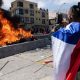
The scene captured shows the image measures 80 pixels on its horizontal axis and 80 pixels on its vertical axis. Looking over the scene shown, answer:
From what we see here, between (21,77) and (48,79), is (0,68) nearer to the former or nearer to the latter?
(21,77)

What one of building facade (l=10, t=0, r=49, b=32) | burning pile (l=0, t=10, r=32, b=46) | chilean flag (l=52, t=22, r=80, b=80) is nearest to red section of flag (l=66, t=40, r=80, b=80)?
chilean flag (l=52, t=22, r=80, b=80)

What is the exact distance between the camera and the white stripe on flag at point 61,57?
5.28ft

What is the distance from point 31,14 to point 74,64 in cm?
8090

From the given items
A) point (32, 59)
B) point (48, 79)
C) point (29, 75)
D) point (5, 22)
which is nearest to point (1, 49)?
point (32, 59)

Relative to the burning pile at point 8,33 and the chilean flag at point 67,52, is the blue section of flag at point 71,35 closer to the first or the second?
the chilean flag at point 67,52

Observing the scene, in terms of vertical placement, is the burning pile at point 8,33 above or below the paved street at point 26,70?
above

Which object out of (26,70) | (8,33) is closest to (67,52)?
(26,70)

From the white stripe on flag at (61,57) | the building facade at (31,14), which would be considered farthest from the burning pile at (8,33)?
the building facade at (31,14)

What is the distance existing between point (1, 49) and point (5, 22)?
8.25 metres

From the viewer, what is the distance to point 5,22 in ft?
60.8

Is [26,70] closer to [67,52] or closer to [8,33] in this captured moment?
[67,52]

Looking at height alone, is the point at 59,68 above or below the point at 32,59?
above

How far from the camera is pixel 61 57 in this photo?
162cm

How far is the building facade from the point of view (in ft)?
248
